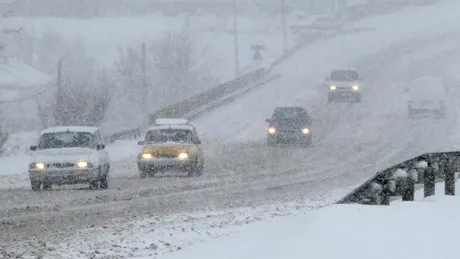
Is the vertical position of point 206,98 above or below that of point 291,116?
above

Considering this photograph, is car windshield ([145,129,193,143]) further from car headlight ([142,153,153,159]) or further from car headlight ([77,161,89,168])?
car headlight ([77,161,89,168])

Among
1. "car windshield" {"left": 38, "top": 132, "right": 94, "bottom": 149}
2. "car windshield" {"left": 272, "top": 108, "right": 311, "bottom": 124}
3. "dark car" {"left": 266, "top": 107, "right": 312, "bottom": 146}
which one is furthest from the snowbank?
"car windshield" {"left": 272, "top": 108, "right": 311, "bottom": 124}

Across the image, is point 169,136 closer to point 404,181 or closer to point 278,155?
point 278,155

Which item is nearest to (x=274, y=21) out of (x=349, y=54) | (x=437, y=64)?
(x=349, y=54)

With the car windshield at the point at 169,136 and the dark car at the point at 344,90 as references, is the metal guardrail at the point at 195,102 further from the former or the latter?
the car windshield at the point at 169,136

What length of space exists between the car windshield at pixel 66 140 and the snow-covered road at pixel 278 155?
4.69 feet

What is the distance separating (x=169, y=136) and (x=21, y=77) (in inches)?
4292

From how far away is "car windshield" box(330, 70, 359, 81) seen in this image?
57691mm

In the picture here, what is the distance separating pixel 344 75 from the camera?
2301 inches

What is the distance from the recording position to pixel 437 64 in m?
76.6

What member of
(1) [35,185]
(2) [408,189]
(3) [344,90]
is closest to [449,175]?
(2) [408,189]

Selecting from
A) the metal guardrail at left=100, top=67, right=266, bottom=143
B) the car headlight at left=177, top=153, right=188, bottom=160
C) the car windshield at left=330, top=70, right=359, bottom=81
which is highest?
the car windshield at left=330, top=70, right=359, bottom=81

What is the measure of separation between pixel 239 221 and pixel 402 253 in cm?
675

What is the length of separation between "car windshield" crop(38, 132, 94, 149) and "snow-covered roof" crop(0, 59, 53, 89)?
107374 millimetres
